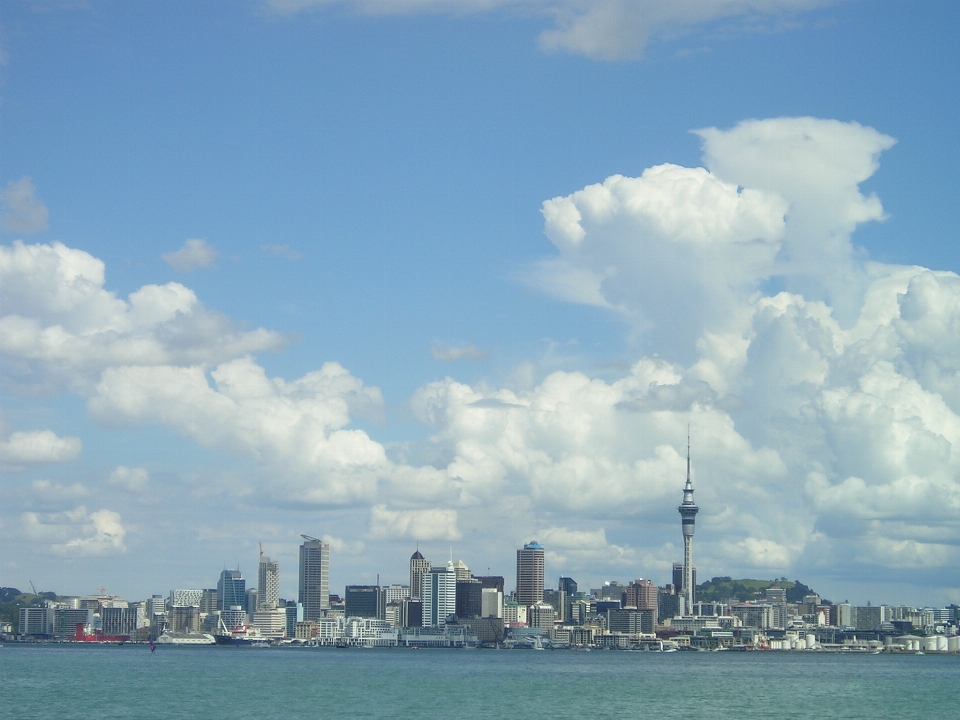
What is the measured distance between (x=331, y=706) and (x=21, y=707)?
21589 millimetres

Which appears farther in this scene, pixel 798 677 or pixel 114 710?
pixel 798 677

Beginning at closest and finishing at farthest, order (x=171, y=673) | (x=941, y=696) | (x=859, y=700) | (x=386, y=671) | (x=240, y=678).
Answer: (x=859, y=700) < (x=941, y=696) < (x=240, y=678) < (x=171, y=673) < (x=386, y=671)

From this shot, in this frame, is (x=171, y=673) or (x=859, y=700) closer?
(x=859, y=700)

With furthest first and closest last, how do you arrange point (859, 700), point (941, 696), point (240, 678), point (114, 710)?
point (240, 678) → point (941, 696) → point (859, 700) → point (114, 710)

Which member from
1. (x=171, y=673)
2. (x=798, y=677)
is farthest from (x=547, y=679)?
(x=171, y=673)

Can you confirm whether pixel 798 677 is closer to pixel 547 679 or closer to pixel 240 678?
pixel 547 679

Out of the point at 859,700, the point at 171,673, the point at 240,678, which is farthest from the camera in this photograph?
the point at 171,673

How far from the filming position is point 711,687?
431 ft

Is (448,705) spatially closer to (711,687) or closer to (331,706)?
(331,706)

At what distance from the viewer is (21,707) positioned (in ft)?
298

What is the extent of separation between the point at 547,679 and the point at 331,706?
54.2 meters

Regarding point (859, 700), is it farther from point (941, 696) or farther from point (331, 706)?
point (331, 706)

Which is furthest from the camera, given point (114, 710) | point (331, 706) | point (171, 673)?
point (171, 673)

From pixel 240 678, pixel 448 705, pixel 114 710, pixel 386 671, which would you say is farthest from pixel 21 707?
pixel 386 671
